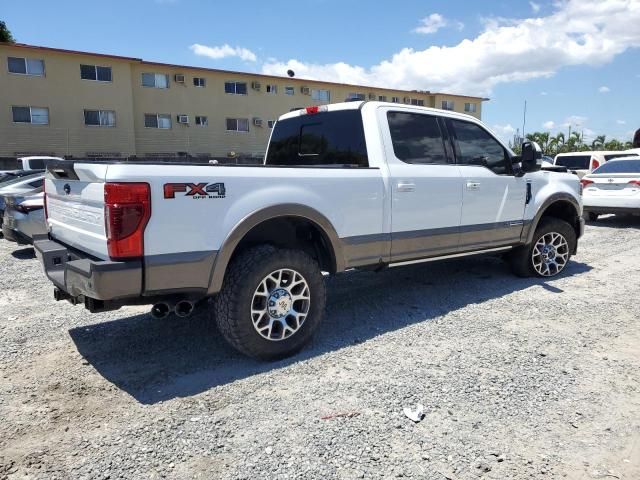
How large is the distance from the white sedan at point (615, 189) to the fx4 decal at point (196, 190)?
9609 millimetres

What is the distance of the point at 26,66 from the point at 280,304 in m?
28.2

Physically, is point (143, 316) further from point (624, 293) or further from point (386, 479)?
point (624, 293)

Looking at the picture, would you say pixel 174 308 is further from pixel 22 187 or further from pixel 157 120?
pixel 157 120

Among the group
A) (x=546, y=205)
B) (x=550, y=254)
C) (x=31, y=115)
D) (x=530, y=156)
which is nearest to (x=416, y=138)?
(x=530, y=156)

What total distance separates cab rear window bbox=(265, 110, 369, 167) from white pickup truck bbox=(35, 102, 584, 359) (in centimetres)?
2

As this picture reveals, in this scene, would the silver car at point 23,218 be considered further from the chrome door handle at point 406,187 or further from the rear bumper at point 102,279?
the chrome door handle at point 406,187

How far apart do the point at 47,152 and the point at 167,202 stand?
89.6 feet

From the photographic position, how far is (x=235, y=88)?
107 ft

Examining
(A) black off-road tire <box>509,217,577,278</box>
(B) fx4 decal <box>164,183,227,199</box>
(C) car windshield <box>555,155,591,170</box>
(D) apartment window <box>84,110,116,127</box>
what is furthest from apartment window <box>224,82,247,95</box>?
(B) fx4 decal <box>164,183,227,199</box>

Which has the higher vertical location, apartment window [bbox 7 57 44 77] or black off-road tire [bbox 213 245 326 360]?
apartment window [bbox 7 57 44 77]

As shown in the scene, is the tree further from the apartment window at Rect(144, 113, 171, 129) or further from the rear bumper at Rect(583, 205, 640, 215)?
the rear bumper at Rect(583, 205, 640, 215)

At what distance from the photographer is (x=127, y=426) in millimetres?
2969

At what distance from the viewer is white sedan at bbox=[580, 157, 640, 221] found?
10562 millimetres

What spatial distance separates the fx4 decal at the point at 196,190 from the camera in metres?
3.21
